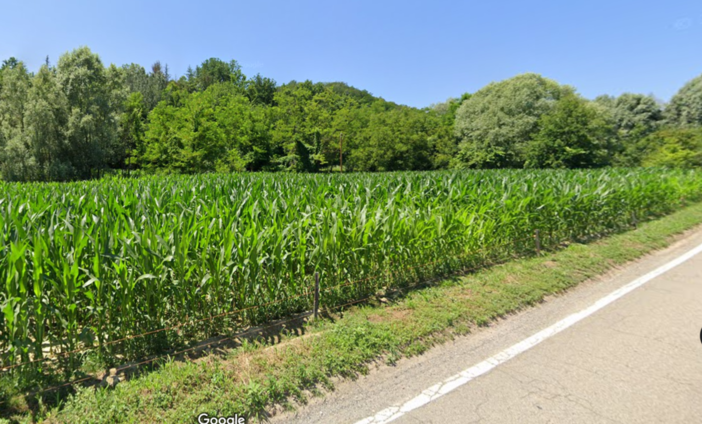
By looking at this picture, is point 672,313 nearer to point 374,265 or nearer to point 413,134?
point 374,265

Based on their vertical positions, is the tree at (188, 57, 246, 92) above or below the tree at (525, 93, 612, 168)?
above

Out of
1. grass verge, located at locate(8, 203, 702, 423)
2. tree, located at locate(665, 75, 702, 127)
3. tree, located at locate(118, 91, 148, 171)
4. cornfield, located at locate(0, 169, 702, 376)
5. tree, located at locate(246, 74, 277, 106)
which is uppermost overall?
tree, located at locate(246, 74, 277, 106)

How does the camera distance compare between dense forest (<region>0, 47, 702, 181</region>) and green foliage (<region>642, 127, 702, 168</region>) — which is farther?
dense forest (<region>0, 47, 702, 181</region>)

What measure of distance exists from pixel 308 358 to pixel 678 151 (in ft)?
129

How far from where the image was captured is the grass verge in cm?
260

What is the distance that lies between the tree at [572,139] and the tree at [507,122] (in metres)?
3.59

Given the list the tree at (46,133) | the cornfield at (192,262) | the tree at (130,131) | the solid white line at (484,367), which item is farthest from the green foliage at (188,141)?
the solid white line at (484,367)

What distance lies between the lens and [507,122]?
4381 cm

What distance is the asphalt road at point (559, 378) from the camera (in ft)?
8.84

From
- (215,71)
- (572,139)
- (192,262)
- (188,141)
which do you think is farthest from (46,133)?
(215,71)

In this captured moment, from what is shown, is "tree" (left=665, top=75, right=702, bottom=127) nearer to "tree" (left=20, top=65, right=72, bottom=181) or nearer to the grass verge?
the grass verge

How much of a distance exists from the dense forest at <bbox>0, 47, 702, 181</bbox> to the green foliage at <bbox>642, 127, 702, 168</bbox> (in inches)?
4.0

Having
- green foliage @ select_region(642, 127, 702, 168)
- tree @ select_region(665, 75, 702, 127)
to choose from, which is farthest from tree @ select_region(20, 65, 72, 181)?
tree @ select_region(665, 75, 702, 127)

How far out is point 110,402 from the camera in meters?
2.60
